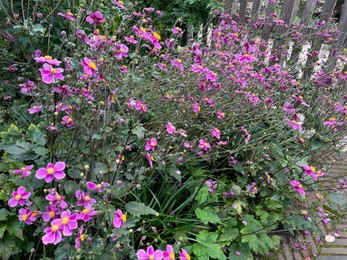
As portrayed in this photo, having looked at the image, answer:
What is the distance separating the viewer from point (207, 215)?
2.02m

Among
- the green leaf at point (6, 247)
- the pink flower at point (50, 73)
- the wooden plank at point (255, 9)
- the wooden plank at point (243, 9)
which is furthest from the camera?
the wooden plank at point (243, 9)

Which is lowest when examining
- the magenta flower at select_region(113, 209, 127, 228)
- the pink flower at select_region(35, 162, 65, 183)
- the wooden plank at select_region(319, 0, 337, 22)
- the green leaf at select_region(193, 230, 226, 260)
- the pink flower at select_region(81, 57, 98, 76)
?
the green leaf at select_region(193, 230, 226, 260)

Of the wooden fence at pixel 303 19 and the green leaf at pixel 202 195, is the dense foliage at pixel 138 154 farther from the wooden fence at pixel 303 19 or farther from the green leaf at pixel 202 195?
the wooden fence at pixel 303 19

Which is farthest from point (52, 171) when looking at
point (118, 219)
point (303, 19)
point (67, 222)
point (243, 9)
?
point (243, 9)

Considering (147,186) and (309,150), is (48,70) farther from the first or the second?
(309,150)

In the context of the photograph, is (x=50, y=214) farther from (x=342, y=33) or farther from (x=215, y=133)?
(x=342, y=33)

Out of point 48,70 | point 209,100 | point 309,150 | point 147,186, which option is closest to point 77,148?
point 48,70

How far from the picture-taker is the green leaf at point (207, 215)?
1.99 m

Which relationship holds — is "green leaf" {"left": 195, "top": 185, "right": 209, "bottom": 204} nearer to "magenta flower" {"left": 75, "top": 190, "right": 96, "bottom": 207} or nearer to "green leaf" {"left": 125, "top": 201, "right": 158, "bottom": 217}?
"green leaf" {"left": 125, "top": 201, "right": 158, "bottom": 217}

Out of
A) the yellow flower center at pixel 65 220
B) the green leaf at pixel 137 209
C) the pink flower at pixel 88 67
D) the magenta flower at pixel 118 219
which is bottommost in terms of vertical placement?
the green leaf at pixel 137 209

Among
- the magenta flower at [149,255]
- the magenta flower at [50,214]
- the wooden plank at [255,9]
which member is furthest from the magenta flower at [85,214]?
the wooden plank at [255,9]

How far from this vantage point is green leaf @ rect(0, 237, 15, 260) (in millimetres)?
1495

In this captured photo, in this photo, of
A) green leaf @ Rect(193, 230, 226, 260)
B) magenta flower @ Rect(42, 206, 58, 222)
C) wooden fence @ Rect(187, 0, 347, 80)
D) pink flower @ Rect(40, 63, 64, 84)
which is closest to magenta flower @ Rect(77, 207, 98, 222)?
magenta flower @ Rect(42, 206, 58, 222)

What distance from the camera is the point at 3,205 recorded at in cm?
174
